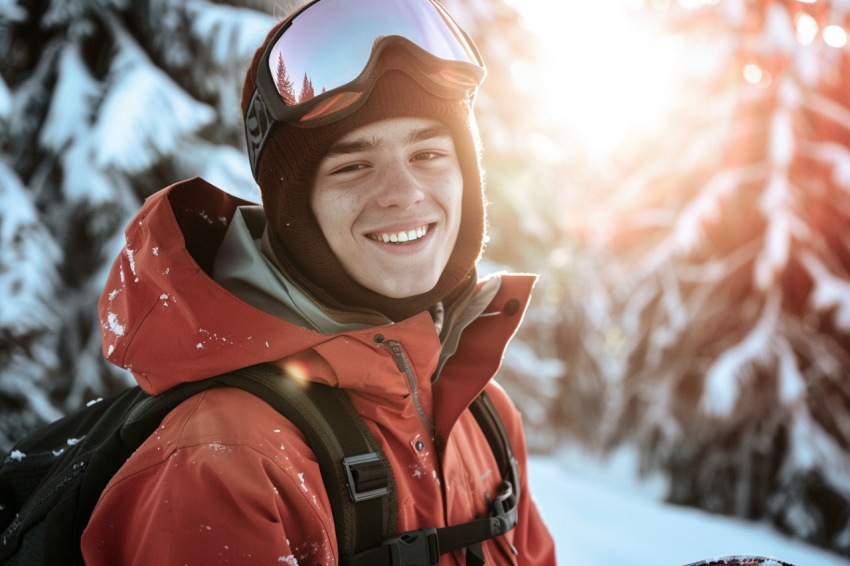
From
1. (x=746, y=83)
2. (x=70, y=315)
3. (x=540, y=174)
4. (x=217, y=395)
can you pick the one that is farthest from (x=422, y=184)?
(x=746, y=83)

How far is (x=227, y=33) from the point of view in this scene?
5.10m

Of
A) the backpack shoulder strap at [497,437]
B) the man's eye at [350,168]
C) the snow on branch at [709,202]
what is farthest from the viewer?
the snow on branch at [709,202]

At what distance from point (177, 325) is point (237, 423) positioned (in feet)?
1.03

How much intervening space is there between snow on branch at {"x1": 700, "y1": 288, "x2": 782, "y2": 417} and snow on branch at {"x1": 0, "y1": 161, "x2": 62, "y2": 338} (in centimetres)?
685

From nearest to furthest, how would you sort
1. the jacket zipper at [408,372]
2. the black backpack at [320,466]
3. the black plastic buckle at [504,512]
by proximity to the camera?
the black backpack at [320,466], the jacket zipper at [408,372], the black plastic buckle at [504,512]

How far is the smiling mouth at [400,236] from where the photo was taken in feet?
5.79

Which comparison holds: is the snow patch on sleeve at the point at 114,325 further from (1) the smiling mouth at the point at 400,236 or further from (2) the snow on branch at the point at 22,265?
(2) the snow on branch at the point at 22,265

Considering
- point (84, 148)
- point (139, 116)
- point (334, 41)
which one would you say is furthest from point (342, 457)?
point (84, 148)

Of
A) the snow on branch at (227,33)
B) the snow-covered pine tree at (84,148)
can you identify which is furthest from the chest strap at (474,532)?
the snow on branch at (227,33)

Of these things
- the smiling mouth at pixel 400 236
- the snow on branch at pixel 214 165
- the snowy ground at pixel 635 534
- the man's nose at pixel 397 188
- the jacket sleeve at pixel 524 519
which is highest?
the snow on branch at pixel 214 165

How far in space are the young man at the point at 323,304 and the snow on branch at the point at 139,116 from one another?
122 inches

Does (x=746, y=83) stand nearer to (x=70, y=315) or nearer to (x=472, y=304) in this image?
(x=472, y=304)

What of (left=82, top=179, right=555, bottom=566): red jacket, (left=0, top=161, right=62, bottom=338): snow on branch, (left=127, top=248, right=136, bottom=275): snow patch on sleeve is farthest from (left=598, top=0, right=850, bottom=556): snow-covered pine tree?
(left=0, top=161, right=62, bottom=338): snow on branch

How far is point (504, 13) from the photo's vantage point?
320 inches
